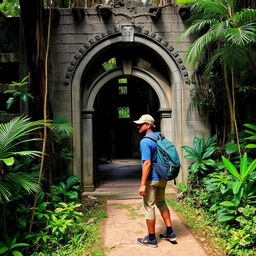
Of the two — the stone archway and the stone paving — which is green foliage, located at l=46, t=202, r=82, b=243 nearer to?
the stone paving

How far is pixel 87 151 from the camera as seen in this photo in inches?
228

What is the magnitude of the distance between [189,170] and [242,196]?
1802 millimetres

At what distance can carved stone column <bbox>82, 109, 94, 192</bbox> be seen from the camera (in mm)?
5750

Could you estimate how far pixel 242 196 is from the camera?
3.60m

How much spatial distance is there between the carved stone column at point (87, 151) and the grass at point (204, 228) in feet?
6.49

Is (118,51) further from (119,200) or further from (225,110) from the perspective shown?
(119,200)

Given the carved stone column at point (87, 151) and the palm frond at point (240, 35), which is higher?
the palm frond at point (240, 35)

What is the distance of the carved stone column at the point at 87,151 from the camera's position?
226 inches

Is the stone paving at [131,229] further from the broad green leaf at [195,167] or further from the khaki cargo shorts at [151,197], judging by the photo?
the broad green leaf at [195,167]

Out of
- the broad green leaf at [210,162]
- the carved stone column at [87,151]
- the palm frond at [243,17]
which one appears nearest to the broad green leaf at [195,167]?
the broad green leaf at [210,162]

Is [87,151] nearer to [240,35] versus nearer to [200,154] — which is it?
[200,154]

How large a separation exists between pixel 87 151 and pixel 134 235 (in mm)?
2637

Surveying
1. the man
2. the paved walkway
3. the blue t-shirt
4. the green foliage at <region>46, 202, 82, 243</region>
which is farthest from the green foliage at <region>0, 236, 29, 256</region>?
the blue t-shirt

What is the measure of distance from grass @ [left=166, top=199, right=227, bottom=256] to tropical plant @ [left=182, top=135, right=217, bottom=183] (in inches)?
29.5
